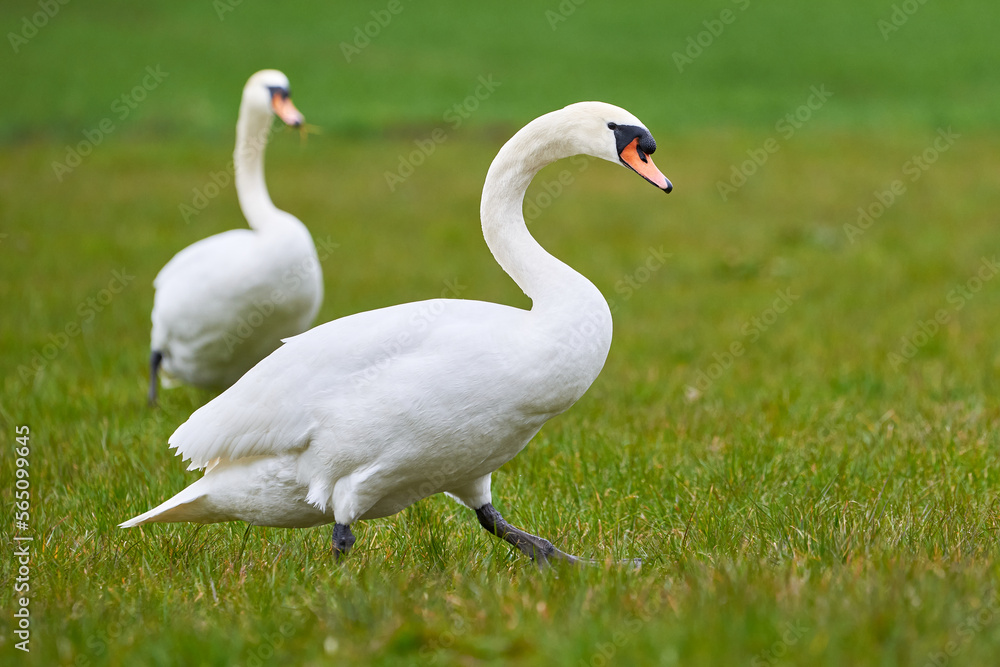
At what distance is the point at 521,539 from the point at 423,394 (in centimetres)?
66

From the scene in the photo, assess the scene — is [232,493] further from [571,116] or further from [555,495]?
[571,116]

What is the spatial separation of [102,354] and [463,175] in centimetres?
921

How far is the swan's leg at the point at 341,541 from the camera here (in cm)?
317

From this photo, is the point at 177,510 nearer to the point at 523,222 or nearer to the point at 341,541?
the point at 341,541

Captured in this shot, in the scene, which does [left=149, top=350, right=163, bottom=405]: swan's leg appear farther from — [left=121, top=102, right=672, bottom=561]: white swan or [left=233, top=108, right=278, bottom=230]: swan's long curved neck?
[left=121, top=102, right=672, bottom=561]: white swan

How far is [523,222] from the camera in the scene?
10.6ft

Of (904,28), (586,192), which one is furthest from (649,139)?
(904,28)

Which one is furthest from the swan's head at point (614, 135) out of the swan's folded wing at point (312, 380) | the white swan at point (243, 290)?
the white swan at point (243, 290)

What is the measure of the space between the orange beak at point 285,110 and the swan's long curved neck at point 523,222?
309 centimetres

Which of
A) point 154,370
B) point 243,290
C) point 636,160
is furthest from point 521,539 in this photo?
point 154,370

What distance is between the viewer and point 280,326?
5.92 metres

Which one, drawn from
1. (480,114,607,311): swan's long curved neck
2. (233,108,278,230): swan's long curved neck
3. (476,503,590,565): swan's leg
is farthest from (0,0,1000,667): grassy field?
(233,108,278,230): swan's long curved neck

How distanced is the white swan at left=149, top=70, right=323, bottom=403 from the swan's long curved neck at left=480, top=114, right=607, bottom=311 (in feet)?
8.46

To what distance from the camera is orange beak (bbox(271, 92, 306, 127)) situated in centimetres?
616
